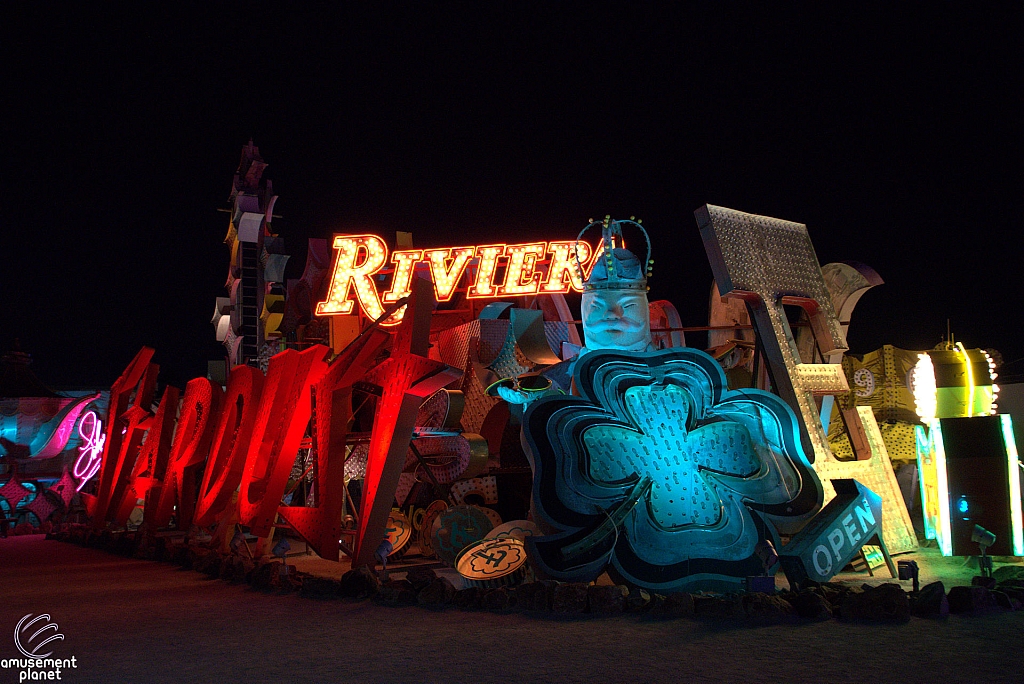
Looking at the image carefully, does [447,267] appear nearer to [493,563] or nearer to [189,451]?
[189,451]

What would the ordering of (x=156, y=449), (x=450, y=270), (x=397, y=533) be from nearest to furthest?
1. (x=397, y=533)
2. (x=156, y=449)
3. (x=450, y=270)

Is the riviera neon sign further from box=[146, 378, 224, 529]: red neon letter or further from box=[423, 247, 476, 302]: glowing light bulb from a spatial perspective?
box=[423, 247, 476, 302]: glowing light bulb

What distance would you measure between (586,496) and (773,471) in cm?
204

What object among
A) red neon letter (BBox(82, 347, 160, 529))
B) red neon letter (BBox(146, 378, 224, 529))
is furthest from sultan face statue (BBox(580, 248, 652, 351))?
red neon letter (BBox(82, 347, 160, 529))

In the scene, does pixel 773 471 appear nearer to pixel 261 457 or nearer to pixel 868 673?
pixel 868 673

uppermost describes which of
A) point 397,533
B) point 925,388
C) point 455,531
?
point 925,388

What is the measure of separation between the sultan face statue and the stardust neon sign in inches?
282

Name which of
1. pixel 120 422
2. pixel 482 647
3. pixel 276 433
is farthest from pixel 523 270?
pixel 482 647

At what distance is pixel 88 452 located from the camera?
22.9 metres

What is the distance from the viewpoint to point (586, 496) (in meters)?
8.27

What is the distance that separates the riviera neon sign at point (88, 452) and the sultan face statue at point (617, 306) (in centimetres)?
1718

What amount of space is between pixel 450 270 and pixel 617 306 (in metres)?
8.65

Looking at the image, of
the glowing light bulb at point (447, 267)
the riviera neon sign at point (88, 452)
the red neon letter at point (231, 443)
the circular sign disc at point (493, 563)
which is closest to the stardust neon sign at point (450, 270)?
the glowing light bulb at point (447, 267)

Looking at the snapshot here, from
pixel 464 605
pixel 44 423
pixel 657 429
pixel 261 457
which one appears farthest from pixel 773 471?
pixel 44 423
